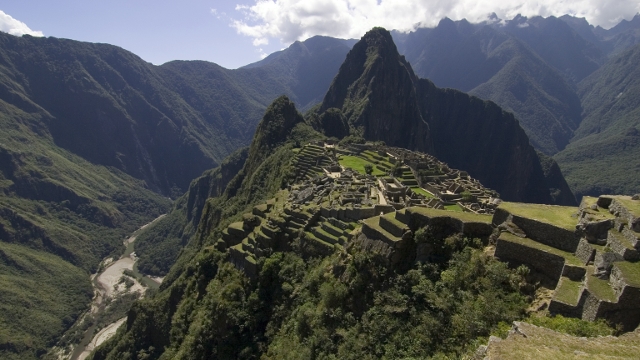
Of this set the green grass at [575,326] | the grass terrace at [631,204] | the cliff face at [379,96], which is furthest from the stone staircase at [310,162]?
the cliff face at [379,96]

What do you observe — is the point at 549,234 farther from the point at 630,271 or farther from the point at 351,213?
the point at 351,213

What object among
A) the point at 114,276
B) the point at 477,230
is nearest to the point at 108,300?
the point at 114,276

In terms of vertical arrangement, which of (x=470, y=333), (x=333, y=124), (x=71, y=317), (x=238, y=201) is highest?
(x=333, y=124)

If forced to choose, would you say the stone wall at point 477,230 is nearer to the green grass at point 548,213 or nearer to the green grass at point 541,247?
the green grass at point 541,247

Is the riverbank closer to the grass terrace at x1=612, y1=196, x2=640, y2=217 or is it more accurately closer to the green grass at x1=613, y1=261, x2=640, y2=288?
the grass terrace at x1=612, y1=196, x2=640, y2=217

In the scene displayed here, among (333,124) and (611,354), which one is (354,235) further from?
(333,124)

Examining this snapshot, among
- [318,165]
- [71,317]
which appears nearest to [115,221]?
[71,317]

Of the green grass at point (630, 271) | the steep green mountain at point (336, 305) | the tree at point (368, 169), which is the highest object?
the tree at point (368, 169)
